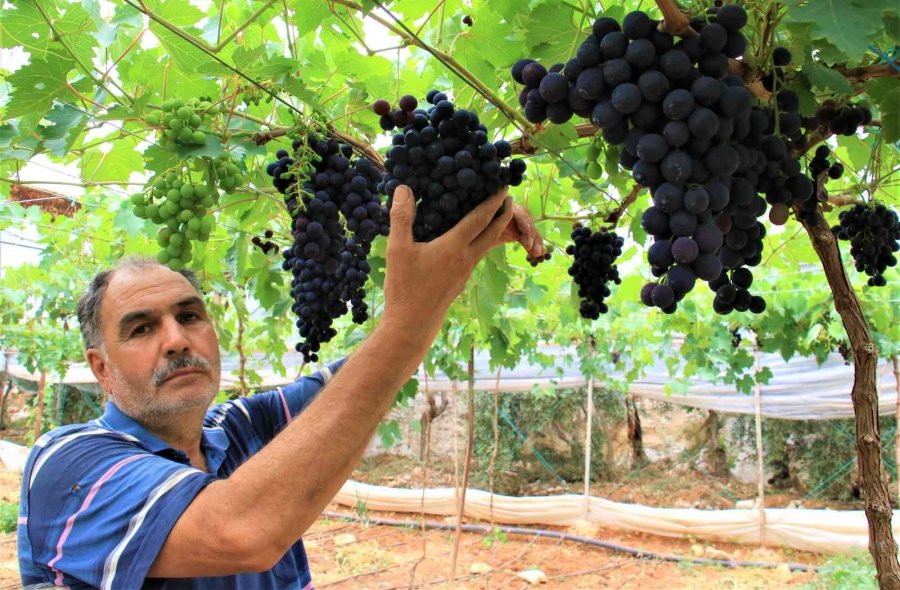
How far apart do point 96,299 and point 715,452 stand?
548 inches

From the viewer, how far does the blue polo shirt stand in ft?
4.88

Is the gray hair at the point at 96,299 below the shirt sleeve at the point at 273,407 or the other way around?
the other way around

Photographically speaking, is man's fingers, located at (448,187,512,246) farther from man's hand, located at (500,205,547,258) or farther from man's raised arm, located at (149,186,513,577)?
man's hand, located at (500,205,547,258)

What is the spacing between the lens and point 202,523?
1.42 meters

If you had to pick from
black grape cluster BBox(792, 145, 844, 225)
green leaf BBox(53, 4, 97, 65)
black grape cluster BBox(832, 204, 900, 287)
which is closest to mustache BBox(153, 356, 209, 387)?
green leaf BBox(53, 4, 97, 65)

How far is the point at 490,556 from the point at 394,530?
2.08 m

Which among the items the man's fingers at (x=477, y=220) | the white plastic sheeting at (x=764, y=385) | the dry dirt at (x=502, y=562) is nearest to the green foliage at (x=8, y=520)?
the dry dirt at (x=502, y=562)

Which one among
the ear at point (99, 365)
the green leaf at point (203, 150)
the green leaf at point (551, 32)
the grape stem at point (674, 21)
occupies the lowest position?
the ear at point (99, 365)

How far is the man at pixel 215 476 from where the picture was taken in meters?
1.39

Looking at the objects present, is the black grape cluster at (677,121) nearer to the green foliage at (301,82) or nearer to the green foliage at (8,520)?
the green foliage at (301,82)

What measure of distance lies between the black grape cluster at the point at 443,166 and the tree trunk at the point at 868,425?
0.93m

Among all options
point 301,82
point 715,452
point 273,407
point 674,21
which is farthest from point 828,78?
point 715,452

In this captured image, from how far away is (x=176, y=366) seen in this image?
85.7 inches

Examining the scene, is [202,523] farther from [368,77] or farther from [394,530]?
[394,530]
